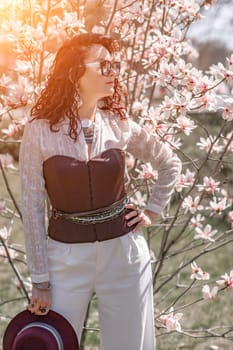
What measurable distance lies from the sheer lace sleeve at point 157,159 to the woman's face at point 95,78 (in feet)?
0.92

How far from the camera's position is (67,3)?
345 cm

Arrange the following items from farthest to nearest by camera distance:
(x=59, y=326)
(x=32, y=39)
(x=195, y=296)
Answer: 1. (x=195, y=296)
2. (x=32, y=39)
3. (x=59, y=326)

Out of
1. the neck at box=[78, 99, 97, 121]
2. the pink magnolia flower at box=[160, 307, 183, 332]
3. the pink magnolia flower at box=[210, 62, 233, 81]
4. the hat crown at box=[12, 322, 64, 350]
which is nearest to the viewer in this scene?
the hat crown at box=[12, 322, 64, 350]

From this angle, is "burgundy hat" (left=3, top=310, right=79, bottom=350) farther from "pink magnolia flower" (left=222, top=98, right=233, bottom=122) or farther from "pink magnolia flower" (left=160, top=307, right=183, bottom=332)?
"pink magnolia flower" (left=222, top=98, right=233, bottom=122)

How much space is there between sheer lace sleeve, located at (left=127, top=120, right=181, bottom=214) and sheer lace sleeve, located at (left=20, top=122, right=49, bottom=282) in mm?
439

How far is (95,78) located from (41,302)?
0.74m

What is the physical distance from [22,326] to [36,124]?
2.16 ft

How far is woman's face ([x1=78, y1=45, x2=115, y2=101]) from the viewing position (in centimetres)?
242

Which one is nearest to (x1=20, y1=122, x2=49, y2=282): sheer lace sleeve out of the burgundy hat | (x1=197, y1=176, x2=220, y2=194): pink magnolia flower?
the burgundy hat

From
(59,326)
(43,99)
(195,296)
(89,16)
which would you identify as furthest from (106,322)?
(195,296)

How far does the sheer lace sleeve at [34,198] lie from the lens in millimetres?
2367

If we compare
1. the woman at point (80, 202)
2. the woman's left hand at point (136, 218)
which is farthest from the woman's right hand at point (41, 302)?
the woman's left hand at point (136, 218)

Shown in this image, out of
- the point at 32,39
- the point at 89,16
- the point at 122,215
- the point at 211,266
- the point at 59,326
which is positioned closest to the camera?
the point at 59,326

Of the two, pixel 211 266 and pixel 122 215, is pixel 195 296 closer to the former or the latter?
pixel 211 266
